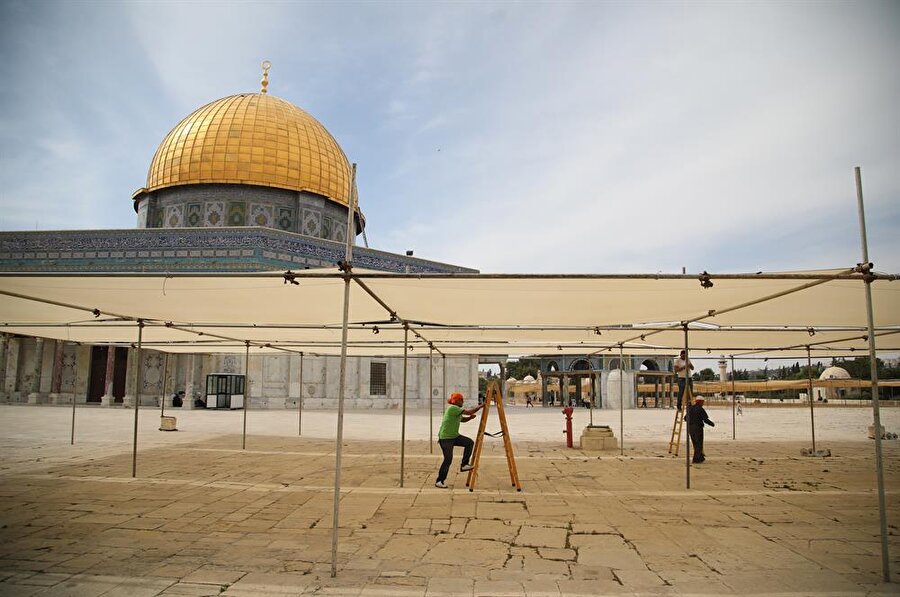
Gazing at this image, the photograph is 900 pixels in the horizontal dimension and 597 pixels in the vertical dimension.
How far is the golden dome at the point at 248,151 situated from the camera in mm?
31469

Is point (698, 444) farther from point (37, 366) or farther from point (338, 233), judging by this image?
point (37, 366)

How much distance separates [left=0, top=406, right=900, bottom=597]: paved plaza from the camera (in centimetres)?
444

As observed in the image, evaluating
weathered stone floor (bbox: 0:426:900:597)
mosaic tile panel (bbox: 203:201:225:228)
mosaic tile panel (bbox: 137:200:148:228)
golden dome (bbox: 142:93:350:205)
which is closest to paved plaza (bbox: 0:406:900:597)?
weathered stone floor (bbox: 0:426:900:597)

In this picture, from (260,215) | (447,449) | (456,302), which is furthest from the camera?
(260,215)

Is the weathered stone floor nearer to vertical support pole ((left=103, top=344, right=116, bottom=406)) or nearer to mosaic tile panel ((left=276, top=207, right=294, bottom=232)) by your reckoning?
vertical support pole ((left=103, top=344, right=116, bottom=406))

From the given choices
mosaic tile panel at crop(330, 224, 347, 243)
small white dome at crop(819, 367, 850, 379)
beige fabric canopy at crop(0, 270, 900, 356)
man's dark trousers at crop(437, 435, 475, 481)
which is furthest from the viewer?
small white dome at crop(819, 367, 850, 379)

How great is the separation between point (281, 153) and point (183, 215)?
6.62m

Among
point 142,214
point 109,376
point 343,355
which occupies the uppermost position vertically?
point 142,214

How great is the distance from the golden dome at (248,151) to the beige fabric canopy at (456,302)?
21.4m

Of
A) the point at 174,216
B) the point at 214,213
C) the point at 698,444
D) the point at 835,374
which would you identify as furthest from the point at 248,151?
the point at 835,374

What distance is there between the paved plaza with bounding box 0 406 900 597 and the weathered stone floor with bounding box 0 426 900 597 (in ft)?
0.10

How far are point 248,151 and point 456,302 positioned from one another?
2841 centimetres

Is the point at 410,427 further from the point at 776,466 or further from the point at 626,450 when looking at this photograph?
the point at 776,466

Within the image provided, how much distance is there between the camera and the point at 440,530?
19.5ft
